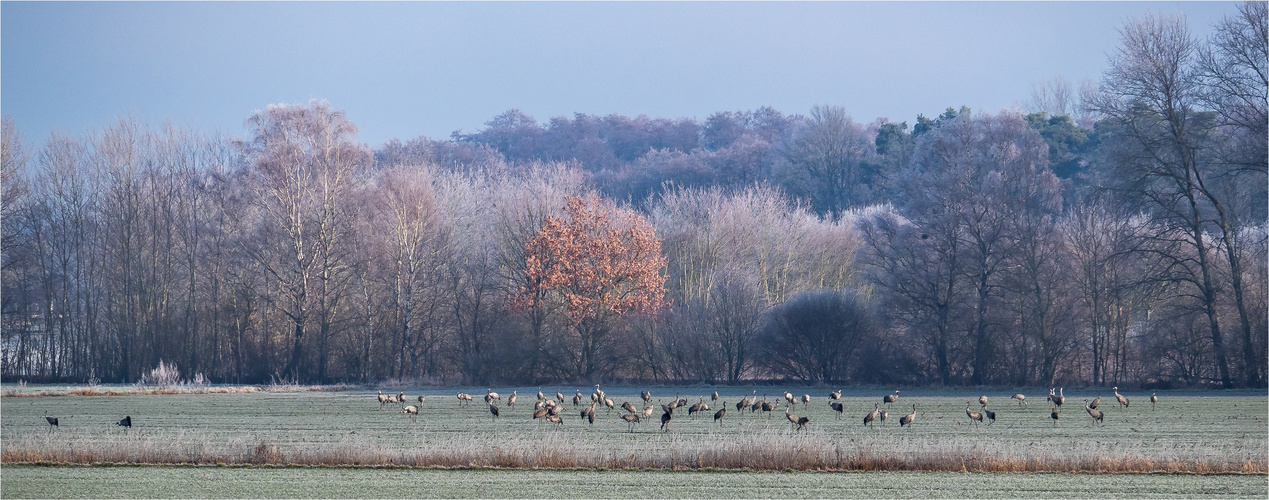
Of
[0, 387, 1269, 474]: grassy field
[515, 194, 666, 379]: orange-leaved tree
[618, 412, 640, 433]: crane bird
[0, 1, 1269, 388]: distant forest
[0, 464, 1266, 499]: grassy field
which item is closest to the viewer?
[0, 464, 1266, 499]: grassy field

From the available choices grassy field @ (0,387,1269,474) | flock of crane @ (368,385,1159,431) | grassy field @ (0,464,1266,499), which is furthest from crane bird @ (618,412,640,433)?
grassy field @ (0,464,1266,499)

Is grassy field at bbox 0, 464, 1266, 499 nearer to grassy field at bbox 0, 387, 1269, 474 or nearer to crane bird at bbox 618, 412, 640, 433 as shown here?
grassy field at bbox 0, 387, 1269, 474

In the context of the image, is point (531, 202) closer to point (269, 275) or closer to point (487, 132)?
point (269, 275)

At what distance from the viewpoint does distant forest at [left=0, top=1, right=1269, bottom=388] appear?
45.4 meters

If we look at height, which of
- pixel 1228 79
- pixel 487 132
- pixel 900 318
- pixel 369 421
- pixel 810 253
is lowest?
pixel 369 421

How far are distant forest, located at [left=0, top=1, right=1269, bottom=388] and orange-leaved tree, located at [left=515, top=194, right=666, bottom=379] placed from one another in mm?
148

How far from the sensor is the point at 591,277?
186 ft

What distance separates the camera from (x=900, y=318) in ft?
165

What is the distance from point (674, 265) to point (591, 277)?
10075 millimetres

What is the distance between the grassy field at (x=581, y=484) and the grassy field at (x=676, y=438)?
0.67 metres

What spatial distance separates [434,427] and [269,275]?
37342mm

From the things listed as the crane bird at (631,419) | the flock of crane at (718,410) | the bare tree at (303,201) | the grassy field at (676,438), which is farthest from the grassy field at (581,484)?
the bare tree at (303,201)

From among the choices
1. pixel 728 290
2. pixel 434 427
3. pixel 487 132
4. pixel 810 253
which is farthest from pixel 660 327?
pixel 487 132

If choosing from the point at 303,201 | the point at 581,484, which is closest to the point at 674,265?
the point at 303,201
